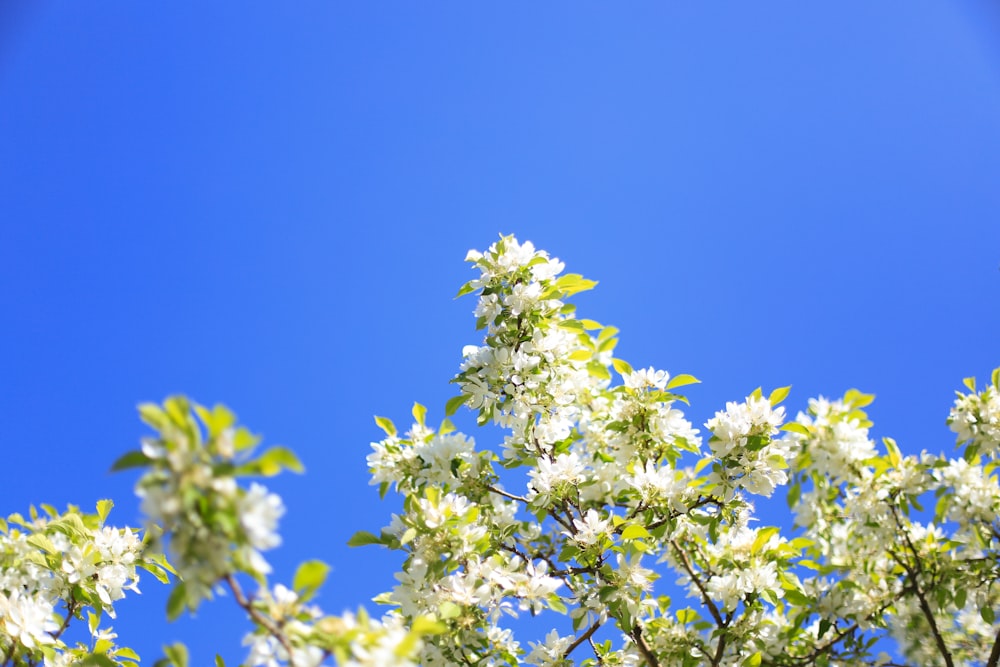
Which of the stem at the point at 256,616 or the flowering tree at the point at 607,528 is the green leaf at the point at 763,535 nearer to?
the flowering tree at the point at 607,528

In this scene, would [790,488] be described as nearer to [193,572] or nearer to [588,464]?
[588,464]

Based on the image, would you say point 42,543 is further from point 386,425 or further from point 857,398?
point 857,398

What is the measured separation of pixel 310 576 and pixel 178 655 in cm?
53

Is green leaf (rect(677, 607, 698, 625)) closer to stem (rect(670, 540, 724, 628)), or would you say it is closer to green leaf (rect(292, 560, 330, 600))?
stem (rect(670, 540, 724, 628))

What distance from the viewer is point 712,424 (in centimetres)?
320

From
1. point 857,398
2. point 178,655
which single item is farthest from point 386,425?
point 857,398

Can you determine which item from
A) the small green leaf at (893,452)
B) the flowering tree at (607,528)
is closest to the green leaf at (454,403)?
the flowering tree at (607,528)

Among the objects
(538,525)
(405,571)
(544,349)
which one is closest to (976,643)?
(538,525)

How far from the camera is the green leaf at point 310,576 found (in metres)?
1.63

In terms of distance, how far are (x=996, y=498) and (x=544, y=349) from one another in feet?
9.78

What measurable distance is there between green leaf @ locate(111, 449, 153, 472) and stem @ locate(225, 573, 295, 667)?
1.00ft

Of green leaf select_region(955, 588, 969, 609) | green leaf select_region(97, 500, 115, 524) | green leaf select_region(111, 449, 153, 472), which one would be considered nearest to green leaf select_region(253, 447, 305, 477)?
green leaf select_region(111, 449, 153, 472)

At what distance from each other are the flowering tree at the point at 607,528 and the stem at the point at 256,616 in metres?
0.20

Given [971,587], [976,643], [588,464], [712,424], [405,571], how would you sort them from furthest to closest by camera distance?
[976,643] < [588,464] < [971,587] < [712,424] < [405,571]
